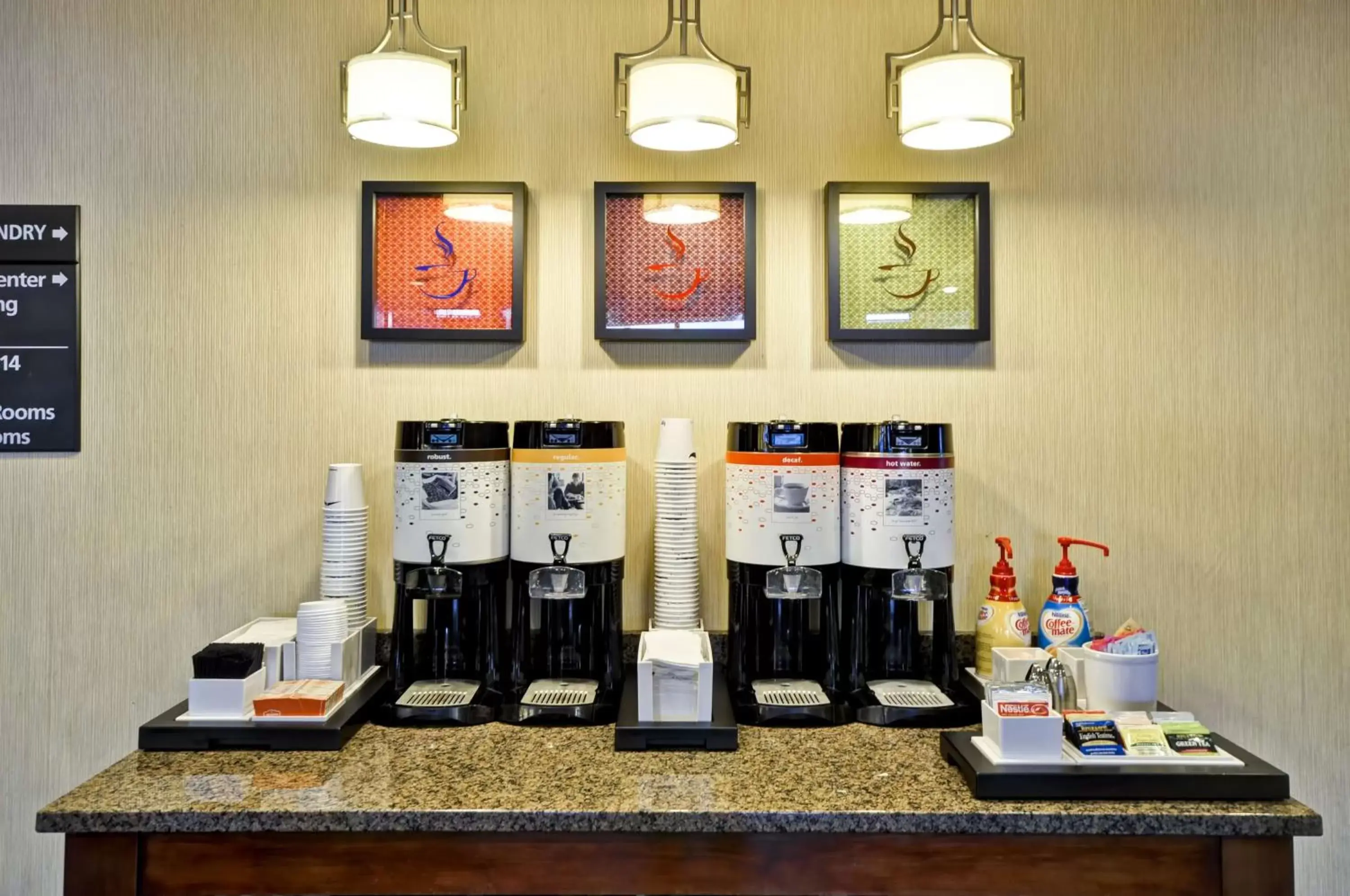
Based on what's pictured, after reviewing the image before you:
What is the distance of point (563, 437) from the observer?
1602mm

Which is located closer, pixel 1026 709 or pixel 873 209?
pixel 1026 709

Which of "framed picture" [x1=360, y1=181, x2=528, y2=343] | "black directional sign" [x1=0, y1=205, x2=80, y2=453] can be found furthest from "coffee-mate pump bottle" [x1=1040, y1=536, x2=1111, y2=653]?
"black directional sign" [x1=0, y1=205, x2=80, y2=453]

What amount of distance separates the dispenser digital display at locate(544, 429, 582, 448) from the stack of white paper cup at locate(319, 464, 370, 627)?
44 cm

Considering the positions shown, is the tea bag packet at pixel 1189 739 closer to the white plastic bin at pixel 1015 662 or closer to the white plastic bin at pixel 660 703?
the white plastic bin at pixel 1015 662

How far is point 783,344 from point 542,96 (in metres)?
0.77

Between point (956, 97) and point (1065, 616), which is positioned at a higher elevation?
point (956, 97)

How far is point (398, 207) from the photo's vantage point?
1.84 meters

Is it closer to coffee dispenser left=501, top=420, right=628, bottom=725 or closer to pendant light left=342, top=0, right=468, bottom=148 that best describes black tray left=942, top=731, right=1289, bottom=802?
coffee dispenser left=501, top=420, right=628, bottom=725

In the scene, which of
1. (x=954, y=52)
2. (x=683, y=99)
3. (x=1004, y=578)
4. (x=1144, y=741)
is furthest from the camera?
(x=1004, y=578)

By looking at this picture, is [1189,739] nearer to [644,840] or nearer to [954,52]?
[644,840]

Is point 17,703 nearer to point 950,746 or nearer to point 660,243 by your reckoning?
point 660,243

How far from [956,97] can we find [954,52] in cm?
16

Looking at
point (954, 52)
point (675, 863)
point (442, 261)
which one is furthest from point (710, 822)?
point (954, 52)

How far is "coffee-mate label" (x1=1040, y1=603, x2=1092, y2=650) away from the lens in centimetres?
168
